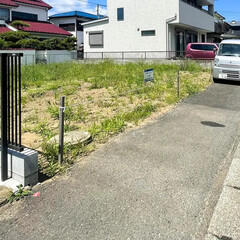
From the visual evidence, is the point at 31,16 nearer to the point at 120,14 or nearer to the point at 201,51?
the point at 120,14

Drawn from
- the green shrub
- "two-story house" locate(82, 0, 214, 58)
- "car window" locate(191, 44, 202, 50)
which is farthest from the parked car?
the green shrub

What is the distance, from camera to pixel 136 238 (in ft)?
7.64

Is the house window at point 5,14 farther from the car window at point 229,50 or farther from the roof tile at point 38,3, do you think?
the car window at point 229,50

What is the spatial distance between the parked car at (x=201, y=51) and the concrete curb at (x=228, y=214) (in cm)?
1777

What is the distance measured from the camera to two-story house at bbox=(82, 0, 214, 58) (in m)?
22.5

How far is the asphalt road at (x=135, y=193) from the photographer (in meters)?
2.44

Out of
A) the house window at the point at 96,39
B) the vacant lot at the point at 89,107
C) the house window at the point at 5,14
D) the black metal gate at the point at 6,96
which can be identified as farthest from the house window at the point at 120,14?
the black metal gate at the point at 6,96

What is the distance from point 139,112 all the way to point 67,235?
4300 millimetres

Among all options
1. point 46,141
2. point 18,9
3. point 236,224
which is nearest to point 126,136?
point 46,141

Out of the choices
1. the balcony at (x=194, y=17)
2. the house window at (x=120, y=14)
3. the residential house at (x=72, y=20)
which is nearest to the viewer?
the balcony at (x=194, y=17)

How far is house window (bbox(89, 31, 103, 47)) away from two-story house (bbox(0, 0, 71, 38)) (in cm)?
478

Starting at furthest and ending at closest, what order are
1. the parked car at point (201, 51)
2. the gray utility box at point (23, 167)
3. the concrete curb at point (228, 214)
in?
the parked car at point (201, 51), the gray utility box at point (23, 167), the concrete curb at point (228, 214)

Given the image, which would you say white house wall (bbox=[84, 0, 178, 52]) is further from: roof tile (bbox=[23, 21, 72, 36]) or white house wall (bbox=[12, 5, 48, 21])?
white house wall (bbox=[12, 5, 48, 21])

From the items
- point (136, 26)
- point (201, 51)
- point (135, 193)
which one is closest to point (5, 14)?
point (136, 26)
